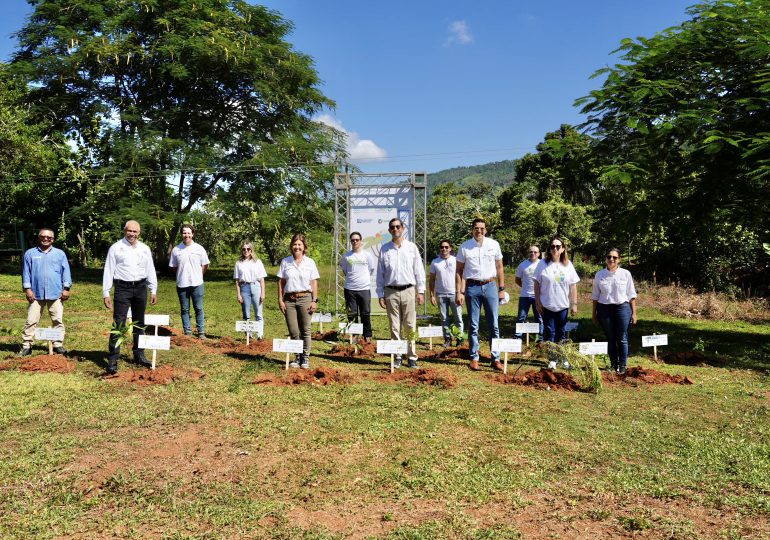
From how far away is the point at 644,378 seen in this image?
7352 mm

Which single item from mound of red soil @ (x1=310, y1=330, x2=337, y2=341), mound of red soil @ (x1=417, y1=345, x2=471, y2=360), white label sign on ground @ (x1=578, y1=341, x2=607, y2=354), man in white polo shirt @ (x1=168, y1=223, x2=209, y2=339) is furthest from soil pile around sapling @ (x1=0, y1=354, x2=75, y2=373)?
white label sign on ground @ (x1=578, y1=341, x2=607, y2=354)

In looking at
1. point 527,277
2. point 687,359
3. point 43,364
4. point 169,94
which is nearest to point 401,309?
point 527,277

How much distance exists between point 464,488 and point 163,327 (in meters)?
8.26

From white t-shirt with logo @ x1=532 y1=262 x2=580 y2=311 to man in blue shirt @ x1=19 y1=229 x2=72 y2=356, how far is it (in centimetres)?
659

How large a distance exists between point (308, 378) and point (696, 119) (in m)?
7.01

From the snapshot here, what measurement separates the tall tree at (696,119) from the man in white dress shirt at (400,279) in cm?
391

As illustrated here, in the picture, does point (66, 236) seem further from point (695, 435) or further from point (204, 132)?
point (695, 435)

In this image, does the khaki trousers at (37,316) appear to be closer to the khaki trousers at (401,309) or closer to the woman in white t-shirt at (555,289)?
the khaki trousers at (401,309)

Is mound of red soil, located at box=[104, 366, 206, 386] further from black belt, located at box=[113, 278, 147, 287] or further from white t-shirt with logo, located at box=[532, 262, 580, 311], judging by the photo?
white t-shirt with logo, located at box=[532, 262, 580, 311]

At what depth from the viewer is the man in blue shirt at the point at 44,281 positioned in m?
7.79

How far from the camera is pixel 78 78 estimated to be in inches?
949

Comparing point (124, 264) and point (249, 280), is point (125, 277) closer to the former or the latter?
point (124, 264)

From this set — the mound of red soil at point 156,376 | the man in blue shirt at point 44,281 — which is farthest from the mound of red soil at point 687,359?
the man in blue shirt at point 44,281

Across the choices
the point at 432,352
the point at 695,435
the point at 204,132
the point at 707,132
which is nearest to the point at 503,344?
the point at 432,352
